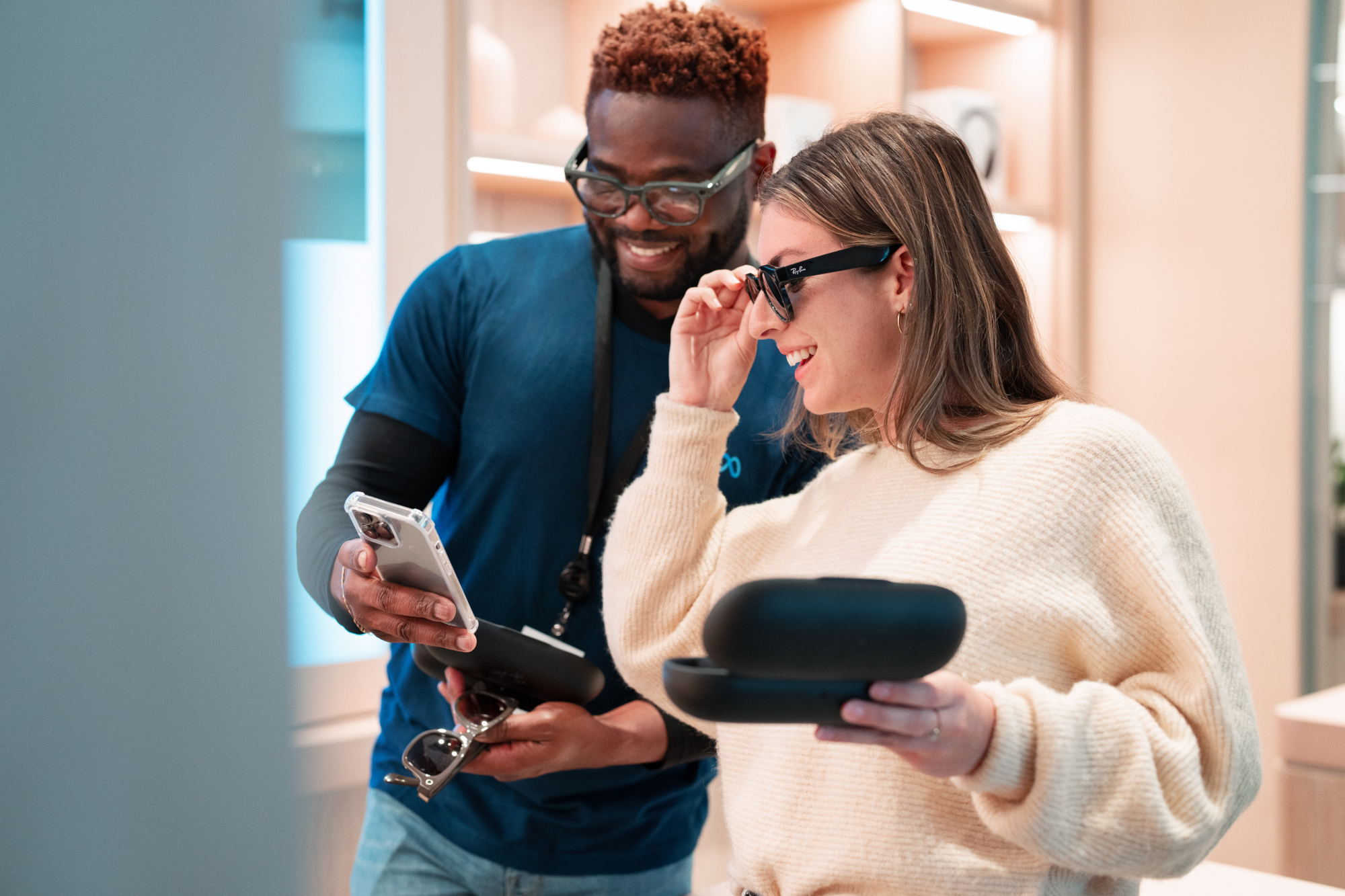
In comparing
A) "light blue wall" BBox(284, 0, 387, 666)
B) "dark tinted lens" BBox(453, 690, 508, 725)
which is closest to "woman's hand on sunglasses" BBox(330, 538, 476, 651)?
"dark tinted lens" BBox(453, 690, 508, 725)

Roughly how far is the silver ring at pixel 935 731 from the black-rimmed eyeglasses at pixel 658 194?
0.80 meters

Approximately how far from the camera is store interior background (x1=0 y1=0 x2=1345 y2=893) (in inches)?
8.3

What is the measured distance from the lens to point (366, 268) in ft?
5.86

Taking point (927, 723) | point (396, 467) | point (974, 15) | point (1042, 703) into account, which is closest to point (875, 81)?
point (974, 15)

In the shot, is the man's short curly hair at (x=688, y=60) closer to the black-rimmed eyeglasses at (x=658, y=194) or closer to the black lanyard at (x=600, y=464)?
the black-rimmed eyeglasses at (x=658, y=194)

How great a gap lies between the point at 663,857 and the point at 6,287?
1.35 metres

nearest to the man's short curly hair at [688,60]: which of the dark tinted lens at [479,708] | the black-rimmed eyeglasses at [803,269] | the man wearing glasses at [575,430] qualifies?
the man wearing glasses at [575,430]

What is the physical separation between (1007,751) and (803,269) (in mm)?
532

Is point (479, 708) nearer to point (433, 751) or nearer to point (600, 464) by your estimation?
point (433, 751)

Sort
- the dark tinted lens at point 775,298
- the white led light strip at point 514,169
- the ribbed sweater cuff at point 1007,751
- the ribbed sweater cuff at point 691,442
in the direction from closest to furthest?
the ribbed sweater cuff at point 1007,751 → the dark tinted lens at point 775,298 → the ribbed sweater cuff at point 691,442 → the white led light strip at point 514,169

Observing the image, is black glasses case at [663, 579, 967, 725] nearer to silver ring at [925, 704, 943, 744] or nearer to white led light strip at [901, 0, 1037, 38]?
silver ring at [925, 704, 943, 744]

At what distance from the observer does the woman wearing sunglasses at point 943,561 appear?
0.79 meters

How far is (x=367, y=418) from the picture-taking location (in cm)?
136

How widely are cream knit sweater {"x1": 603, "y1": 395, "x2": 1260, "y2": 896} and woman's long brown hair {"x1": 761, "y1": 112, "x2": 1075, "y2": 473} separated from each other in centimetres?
5
